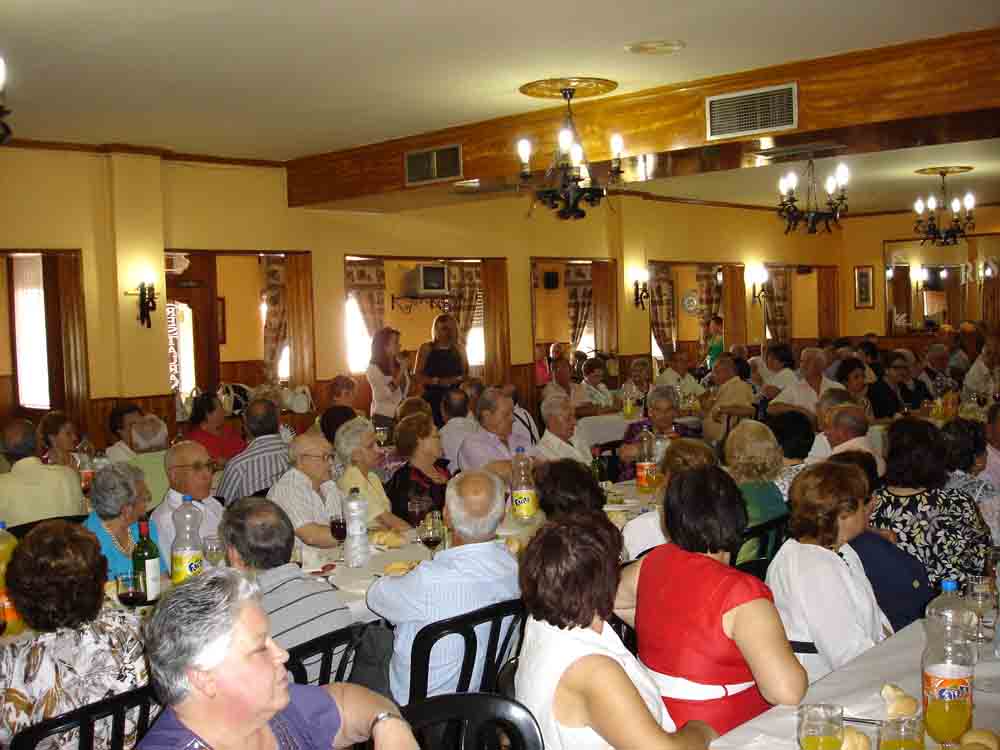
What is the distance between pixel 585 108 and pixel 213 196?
13.0 feet

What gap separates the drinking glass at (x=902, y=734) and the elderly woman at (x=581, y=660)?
393 millimetres

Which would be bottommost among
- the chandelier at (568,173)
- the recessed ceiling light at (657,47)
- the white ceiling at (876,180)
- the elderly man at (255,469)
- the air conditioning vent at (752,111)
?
the elderly man at (255,469)

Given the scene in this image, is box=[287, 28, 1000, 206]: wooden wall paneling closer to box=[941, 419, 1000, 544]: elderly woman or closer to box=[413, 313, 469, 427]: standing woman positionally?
box=[413, 313, 469, 427]: standing woman

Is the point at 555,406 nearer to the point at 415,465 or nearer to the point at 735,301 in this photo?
the point at 415,465

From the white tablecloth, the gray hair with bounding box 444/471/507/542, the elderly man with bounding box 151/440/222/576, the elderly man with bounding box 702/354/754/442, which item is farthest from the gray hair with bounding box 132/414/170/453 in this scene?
the elderly man with bounding box 702/354/754/442

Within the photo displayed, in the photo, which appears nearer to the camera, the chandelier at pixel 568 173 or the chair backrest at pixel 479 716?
the chair backrest at pixel 479 716

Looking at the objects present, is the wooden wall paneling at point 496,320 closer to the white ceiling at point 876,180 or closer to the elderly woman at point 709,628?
the white ceiling at point 876,180

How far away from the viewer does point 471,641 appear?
3.07 metres

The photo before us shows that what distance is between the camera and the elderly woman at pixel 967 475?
4449mm

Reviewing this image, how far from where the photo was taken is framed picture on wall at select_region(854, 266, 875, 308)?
57.9 ft

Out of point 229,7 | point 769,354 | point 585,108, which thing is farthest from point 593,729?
point 769,354

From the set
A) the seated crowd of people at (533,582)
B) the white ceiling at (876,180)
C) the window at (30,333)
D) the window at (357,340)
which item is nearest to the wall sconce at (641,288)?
the white ceiling at (876,180)

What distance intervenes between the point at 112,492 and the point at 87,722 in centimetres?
183

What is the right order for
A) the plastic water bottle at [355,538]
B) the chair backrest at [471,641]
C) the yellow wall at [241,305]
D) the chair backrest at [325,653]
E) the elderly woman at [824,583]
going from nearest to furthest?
the chair backrest at [325,653] < the chair backrest at [471,641] < the elderly woman at [824,583] < the plastic water bottle at [355,538] < the yellow wall at [241,305]
